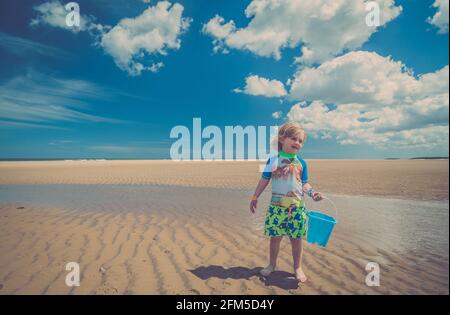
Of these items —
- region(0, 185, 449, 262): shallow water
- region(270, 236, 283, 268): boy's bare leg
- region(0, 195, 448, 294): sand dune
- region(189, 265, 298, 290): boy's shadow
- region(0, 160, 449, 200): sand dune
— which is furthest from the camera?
region(0, 160, 449, 200): sand dune

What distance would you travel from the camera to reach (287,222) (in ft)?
12.4

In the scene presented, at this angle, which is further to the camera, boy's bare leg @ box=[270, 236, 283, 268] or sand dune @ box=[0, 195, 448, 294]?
boy's bare leg @ box=[270, 236, 283, 268]

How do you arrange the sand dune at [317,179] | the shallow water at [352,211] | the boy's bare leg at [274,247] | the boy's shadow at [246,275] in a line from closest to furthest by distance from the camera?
1. the boy's shadow at [246,275]
2. the boy's bare leg at [274,247]
3. the shallow water at [352,211]
4. the sand dune at [317,179]

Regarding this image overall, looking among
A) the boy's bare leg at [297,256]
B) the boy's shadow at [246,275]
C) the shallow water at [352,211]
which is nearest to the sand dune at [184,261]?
the boy's shadow at [246,275]

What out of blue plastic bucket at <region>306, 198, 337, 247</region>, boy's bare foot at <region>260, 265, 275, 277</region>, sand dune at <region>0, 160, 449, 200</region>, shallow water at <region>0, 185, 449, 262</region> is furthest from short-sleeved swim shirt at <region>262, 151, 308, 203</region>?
sand dune at <region>0, 160, 449, 200</region>

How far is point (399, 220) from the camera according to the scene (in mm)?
7195

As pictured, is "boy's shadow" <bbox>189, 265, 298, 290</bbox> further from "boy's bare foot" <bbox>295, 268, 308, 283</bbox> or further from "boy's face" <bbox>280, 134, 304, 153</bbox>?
"boy's face" <bbox>280, 134, 304, 153</bbox>

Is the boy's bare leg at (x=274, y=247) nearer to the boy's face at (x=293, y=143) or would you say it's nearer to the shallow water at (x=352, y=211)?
the boy's face at (x=293, y=143)

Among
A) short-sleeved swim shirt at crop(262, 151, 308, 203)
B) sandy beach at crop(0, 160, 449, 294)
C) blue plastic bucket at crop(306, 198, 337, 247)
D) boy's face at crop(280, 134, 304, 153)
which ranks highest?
boy's face at crop(280, 134, 304, 153)

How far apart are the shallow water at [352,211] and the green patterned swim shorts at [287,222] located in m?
2.46

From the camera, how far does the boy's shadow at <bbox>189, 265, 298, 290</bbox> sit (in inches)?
150

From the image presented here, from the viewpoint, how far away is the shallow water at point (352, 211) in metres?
5.64

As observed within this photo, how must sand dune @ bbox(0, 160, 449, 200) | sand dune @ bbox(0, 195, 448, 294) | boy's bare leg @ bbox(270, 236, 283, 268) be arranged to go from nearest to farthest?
1. sand dune @ bbox(0, 195, 448, 294)
2. boy's bare leg @ bbox(270, 236, 283, 268)
3. sand dune @ bbox(0, 160, 449, 200)

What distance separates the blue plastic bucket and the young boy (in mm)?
182
